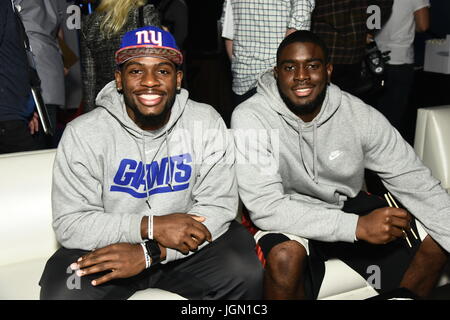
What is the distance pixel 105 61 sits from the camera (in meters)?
2.51

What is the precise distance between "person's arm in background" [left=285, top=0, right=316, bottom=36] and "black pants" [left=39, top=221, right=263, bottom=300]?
1147 millimetres

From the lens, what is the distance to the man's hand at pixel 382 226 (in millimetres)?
1867

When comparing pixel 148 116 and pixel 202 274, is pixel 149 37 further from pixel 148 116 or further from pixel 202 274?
pixel 202 274

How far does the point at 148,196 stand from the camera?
191 centimetres

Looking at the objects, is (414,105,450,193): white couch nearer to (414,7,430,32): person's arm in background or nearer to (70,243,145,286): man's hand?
(414,7,430,32): person's arm in background

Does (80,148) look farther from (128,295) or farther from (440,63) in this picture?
(440,63)

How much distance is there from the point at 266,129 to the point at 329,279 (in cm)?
60

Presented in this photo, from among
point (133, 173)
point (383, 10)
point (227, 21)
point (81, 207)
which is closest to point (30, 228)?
point (81, 207)

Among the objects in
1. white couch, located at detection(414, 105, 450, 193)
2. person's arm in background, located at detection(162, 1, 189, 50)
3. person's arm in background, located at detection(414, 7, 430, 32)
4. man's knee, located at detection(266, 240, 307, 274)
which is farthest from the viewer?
person's arm in background, located at detection(162, 1, 189, 50)

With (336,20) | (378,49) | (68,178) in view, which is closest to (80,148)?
(68,178)

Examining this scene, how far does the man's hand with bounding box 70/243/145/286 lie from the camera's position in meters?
1.71

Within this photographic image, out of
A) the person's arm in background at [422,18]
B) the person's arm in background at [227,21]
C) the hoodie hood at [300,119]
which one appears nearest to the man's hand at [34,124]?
the hoodie hood at [300,119]

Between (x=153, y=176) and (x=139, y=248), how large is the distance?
0.89ft

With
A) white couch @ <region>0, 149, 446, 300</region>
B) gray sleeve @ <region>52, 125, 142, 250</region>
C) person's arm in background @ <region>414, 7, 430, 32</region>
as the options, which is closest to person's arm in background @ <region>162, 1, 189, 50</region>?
person's arm in background @ <region>414, 7, 430, 32</region>
